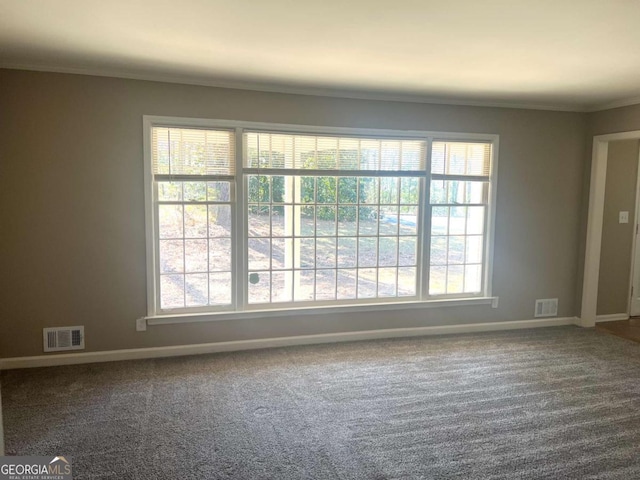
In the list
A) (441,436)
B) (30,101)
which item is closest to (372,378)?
(441,436)

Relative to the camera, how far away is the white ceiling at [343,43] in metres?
2.43

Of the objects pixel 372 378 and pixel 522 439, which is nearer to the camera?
pixel 522 439

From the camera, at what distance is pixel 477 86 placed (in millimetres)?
4203

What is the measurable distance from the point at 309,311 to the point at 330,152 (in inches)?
61.6

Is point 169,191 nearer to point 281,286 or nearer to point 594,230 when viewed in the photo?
point 281,286

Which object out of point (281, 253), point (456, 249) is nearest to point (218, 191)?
point (281, 253)

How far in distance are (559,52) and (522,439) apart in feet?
8.24

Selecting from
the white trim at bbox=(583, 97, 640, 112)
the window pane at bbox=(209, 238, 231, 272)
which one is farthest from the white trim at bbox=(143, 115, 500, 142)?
the white trim at bbox=(583, 97, 640, 112)

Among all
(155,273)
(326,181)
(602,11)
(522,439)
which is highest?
(602,11)

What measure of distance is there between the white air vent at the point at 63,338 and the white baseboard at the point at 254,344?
0.22 ft

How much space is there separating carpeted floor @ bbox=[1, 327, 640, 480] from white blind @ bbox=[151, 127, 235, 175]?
5.53 ft

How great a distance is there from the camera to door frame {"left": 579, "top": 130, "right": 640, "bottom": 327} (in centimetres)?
518

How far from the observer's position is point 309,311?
457cm

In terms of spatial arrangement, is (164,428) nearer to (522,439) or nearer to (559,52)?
(522,439)
